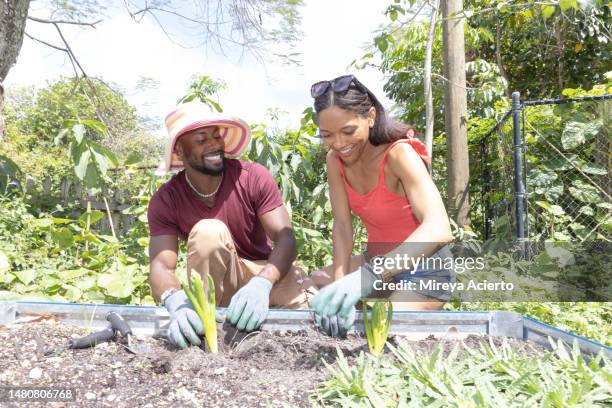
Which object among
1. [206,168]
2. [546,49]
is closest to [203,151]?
[206,168]

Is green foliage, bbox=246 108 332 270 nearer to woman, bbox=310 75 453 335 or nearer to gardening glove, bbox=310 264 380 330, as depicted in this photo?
woman, bbox=310 75 453 335

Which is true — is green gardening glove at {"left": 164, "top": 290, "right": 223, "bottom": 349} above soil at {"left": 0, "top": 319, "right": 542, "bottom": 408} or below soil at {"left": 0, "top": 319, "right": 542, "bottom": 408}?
above

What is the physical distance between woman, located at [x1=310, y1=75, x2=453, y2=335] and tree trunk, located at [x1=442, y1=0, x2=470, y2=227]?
2.10 metres

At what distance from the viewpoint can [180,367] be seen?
52.9 inches

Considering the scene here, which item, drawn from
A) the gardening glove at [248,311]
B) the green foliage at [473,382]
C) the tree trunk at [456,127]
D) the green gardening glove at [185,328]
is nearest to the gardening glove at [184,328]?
the green gardening glove at [185,328]

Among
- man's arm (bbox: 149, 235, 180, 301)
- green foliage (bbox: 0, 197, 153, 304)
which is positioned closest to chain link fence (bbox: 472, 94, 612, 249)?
man's arm (bbox: 149, 235, 180, 301)

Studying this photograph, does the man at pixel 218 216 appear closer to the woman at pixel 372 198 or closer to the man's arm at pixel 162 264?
the man's arm at pixel 162 264

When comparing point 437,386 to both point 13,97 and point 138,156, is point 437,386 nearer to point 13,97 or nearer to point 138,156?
point 138,156

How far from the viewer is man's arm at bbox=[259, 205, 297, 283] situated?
200 centimetres

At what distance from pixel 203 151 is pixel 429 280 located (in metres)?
1.10

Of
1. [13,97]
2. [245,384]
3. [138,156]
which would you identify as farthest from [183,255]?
[13,97]

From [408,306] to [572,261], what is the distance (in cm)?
211

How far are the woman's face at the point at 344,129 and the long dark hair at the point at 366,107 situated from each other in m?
0.02

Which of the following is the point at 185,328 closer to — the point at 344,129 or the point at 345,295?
the point at 345,295
